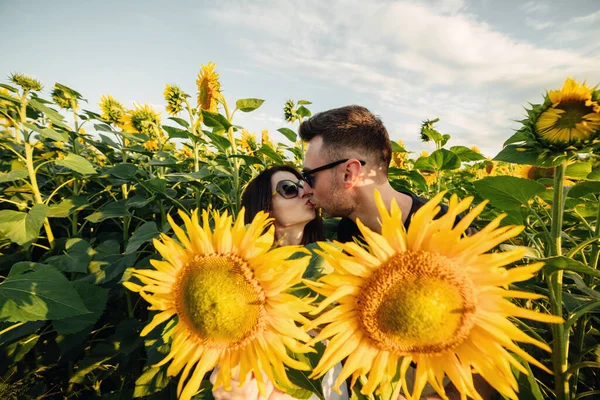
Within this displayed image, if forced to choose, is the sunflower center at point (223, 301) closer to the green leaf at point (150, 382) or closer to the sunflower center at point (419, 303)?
the sunflower center at point (419, 303)

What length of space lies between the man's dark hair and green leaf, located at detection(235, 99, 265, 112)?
0.73 m

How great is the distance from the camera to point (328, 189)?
261 cm

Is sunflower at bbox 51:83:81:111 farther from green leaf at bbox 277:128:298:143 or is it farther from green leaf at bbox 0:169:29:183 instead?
green leaf at bbox 277:128:298:143

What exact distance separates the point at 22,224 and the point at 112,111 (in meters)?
2.86

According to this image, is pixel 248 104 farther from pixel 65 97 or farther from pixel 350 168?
pixel 65 97

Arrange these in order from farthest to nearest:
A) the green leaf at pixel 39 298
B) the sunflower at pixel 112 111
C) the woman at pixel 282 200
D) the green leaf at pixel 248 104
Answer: the sunflower at pixel 112 111, the woman at pixel 282 200, the green leaf at pixel 248 104, the green leaf at pixel 39 298

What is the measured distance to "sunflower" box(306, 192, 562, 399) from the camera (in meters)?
0.64

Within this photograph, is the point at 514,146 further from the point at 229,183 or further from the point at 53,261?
the point at 53,261

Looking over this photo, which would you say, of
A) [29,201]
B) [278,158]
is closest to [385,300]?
[278,158]

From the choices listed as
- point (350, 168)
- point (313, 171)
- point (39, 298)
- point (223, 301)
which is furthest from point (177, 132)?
point (223, 301)

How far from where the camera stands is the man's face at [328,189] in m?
2.59

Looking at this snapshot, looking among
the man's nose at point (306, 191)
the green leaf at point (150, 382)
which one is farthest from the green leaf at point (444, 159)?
the green leaf at point (150, 382)

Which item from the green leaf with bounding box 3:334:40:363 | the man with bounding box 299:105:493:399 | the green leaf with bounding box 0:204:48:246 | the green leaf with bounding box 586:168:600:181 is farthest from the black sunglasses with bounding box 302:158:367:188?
the green leaf with bounding box 3:334:40:363

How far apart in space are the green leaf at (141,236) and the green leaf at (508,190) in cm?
159
